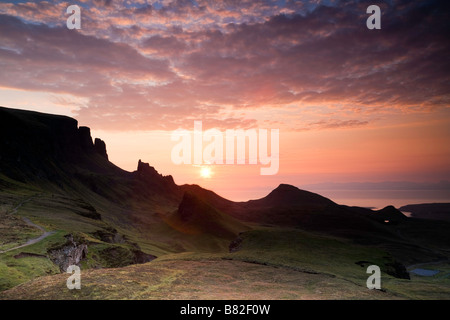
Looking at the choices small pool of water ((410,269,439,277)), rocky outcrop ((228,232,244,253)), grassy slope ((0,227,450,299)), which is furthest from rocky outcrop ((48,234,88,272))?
small pool of water ((410,269,439,277))

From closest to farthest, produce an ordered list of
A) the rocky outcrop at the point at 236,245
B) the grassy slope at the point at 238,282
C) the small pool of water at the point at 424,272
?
the grassy slope at the point at 238,282 → the rocky outcrop at the point at 236,245 → the small pool of water at the point at 424,272

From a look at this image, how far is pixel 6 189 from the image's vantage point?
140250mm

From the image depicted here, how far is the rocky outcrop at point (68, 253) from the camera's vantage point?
55750 millimetres

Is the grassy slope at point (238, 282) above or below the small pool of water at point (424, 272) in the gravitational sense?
above

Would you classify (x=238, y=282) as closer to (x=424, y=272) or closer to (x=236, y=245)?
(x=236, y=245)

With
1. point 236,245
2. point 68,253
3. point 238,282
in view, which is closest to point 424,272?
point 236,245

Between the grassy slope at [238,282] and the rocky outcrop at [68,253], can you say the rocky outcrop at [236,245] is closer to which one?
the grassy slope at [238,282]

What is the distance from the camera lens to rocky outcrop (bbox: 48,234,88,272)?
183 feet

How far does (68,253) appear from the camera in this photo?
59.5m

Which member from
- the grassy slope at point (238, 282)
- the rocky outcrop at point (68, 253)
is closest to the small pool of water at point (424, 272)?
the grassy slope at point (238, 282)
